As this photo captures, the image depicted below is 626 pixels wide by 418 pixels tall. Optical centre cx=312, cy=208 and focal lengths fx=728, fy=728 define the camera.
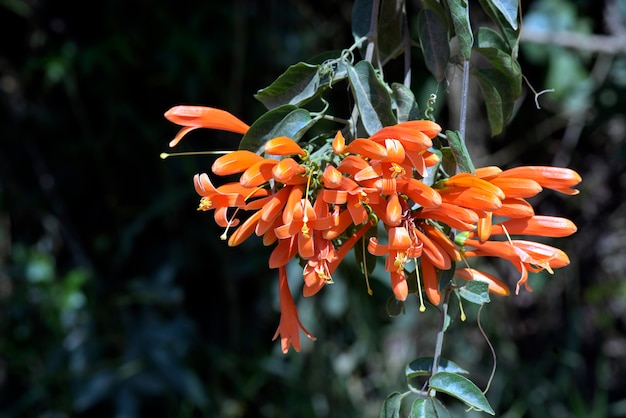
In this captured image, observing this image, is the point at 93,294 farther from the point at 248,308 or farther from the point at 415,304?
the point at 415,304

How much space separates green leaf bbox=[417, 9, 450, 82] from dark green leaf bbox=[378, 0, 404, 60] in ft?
0.21

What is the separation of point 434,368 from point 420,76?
4.53 ft

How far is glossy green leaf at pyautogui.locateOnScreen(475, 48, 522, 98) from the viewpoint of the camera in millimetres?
→ 845

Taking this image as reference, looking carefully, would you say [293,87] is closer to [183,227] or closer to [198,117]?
[198,117]

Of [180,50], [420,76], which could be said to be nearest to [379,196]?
[420,76]

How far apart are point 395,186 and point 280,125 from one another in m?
0.16

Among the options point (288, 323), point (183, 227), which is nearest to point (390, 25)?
point (288, 323)

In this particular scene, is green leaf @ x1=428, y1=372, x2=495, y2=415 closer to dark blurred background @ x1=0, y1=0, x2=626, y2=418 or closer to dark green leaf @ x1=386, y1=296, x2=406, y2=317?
dark green leaf @ x1=386, y1=296, x2=406, y2=317

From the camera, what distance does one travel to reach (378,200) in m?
0.68

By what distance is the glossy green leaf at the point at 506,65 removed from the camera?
33.3 inches

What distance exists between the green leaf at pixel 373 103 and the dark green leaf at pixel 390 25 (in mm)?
193

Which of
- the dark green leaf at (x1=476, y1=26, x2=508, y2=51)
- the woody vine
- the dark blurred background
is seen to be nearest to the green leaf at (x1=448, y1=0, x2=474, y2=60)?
the woody vine

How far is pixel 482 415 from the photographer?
2.43 meters

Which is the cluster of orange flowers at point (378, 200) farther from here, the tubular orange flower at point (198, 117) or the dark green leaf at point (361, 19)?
the dark green leaf at point (361, 19)
